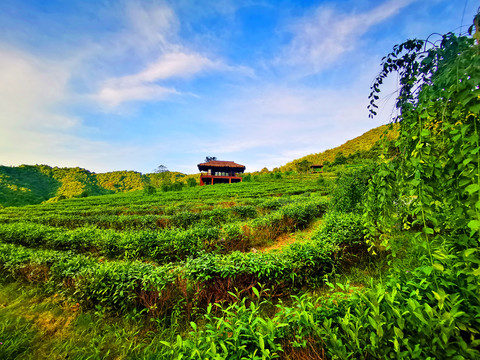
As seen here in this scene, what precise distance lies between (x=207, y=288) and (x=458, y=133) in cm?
363

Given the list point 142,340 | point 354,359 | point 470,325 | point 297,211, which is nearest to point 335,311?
point 354,359

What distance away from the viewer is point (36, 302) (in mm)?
3629

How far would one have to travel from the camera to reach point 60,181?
1928 inches

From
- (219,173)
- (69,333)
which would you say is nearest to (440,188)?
(69,333)

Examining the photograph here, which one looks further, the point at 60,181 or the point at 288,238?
the point at 60,181

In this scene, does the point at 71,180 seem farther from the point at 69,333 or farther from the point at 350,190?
the point at 350,190

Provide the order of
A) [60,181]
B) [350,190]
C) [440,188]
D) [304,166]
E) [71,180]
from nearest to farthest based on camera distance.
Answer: [440,188], [350,190], [304,166], [60,181], [71,180]

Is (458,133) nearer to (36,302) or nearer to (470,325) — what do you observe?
(470,325)

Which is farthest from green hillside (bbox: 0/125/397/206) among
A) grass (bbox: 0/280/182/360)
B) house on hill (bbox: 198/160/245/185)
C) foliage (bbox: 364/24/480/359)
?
grass (bbox: 0/280/182/360)

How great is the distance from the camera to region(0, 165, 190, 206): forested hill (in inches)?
1436

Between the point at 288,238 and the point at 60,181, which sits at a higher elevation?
the point at 60,181

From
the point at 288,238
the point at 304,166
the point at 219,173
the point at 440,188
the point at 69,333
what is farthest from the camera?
the point at 304,166

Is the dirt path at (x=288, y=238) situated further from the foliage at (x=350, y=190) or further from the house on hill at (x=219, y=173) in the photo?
the house on hill at (x=219, y=173)

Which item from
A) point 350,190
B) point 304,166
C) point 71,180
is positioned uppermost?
point 304,166
